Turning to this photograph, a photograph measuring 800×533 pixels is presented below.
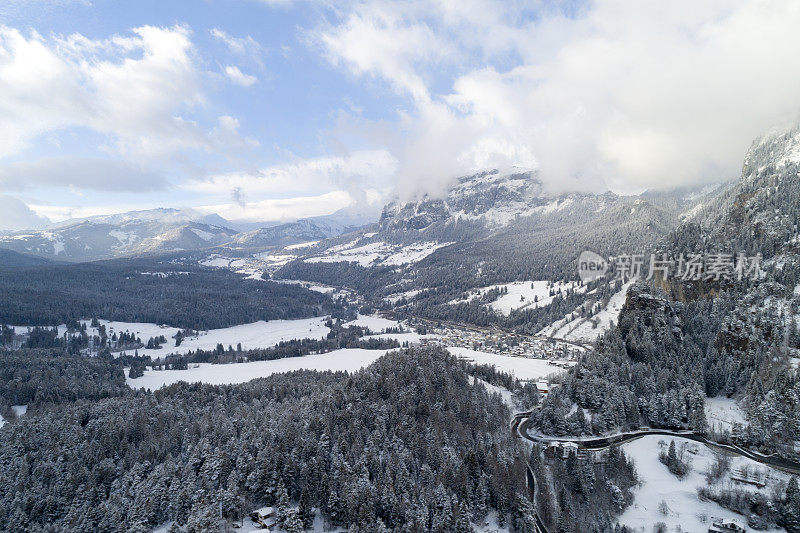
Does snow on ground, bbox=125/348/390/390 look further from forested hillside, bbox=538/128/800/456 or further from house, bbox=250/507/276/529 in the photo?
house, bbox=250/507/276/529

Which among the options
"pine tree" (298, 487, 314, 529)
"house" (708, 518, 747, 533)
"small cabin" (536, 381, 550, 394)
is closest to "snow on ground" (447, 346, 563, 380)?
"small cabin" (536, 381, 550, 394)

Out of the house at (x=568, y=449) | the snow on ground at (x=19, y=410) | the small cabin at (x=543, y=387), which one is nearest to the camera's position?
the house at (x=568, y=449)

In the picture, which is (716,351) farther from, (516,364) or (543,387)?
(516,364)

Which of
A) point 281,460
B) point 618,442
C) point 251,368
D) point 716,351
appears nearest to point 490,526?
point 281,460

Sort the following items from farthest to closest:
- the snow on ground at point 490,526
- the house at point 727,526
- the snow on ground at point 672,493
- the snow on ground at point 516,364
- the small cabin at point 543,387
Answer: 1. the snow on ground at point 516,364
2. the small cabin at point 543,387
3. the snow on ground at point 490,526
4. the snow on ground at point 672,493
5. the house at point 727,526

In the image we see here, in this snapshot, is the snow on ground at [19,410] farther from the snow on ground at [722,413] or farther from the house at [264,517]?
the snow on ground at [722,413]

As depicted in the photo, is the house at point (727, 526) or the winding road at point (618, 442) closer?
the house at point (727, 526)

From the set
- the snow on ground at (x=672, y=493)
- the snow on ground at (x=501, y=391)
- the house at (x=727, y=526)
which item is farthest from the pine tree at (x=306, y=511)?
the snow on ground at (x=501, y=391)
